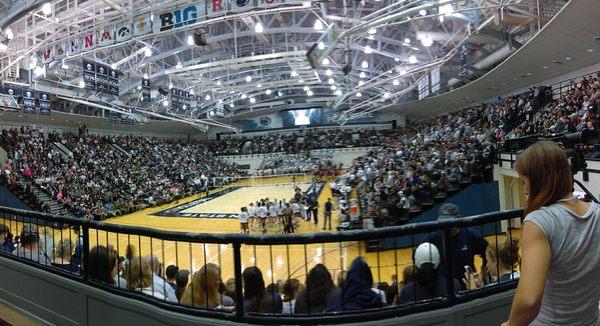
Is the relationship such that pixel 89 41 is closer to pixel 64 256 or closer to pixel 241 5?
pixel 241 5

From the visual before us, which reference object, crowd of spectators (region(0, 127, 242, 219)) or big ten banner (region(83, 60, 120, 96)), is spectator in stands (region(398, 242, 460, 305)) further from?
crowd of spectators (region(0, 127, 242, 219))

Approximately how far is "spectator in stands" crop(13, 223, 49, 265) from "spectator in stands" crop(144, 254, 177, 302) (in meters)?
1.36

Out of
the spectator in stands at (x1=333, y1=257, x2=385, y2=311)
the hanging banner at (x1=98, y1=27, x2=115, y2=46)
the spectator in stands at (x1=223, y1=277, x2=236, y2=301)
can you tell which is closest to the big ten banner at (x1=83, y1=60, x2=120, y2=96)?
the hanging banner at (x1=98, y1=27, x2=115, y2=46)

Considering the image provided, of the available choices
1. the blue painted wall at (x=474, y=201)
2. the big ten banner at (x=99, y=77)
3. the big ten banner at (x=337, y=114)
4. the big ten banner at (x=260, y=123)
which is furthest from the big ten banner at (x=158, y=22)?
the big ten banner at (x=337, y=114)

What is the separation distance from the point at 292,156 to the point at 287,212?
30.7m

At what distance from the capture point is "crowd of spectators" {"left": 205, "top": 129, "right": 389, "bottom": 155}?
1766 inches

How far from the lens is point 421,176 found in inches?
499

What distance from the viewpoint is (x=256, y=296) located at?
2.48 metres

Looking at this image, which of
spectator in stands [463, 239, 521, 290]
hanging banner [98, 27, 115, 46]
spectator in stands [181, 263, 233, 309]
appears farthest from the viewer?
hanging banner [98, 27, 115, 46]

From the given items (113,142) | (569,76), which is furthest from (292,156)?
(569,76)

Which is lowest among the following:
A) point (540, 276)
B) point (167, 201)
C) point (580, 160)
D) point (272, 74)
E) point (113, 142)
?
point (167, 201)

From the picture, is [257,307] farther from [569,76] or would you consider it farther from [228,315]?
[569,76]

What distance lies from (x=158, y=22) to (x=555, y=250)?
12985 mm

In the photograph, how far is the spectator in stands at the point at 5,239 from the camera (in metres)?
→ 4.24
